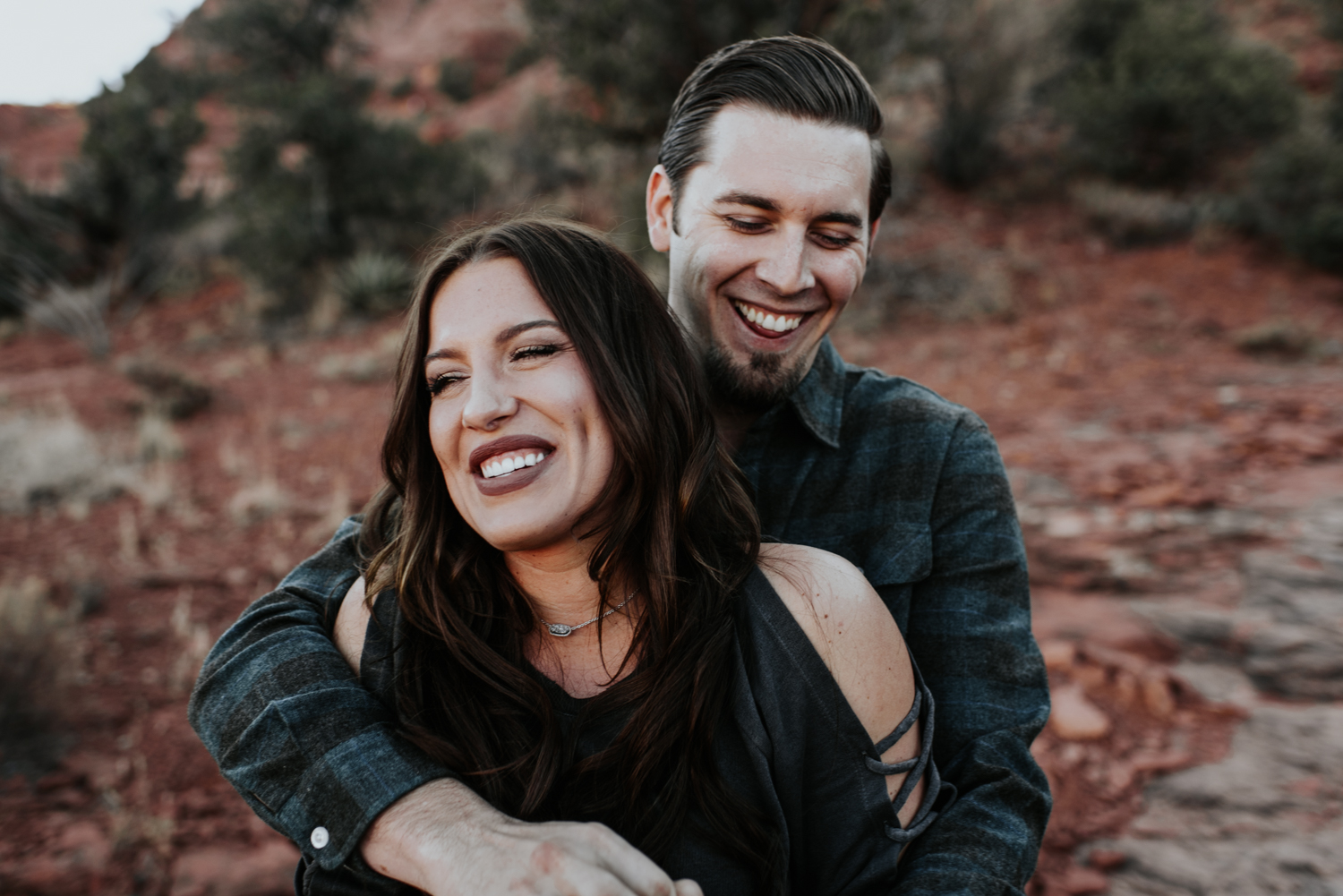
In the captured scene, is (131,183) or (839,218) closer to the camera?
(839,218)

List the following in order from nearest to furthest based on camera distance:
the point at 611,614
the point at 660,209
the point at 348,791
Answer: the point at 348,791, the point at 611,614, the point at 660,209

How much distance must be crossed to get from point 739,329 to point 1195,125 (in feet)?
40.2

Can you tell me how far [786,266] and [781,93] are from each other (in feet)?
1.55

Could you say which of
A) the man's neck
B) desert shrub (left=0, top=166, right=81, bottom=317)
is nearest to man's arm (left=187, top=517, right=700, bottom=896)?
the man's neck

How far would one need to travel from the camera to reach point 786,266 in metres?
2.01

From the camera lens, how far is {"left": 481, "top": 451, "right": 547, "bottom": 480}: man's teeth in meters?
1.57

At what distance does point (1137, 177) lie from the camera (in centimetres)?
1148

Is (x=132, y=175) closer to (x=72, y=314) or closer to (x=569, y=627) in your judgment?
(x=72, y=314)

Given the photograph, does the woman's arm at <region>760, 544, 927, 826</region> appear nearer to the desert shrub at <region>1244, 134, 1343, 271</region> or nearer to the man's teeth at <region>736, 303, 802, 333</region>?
the man's teeth at <region>736, 303, 802, 333</region>

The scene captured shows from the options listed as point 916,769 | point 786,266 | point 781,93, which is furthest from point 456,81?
point 916,769

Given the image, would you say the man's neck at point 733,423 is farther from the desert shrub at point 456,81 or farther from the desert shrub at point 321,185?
the desert shrub at point 456,81

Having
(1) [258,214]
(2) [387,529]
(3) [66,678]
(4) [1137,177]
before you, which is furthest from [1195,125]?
(1) [258,214]

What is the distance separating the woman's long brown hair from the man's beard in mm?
326

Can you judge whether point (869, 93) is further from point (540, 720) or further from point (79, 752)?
point (79, 752)
